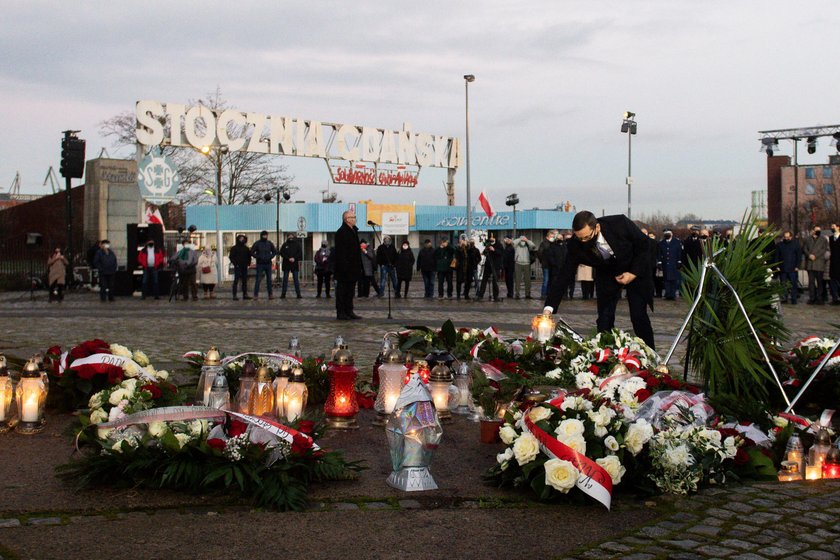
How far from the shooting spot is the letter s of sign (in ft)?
120

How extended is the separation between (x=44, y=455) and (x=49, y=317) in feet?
47.5

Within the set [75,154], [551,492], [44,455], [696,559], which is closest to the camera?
[696,559]

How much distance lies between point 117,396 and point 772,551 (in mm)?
4115

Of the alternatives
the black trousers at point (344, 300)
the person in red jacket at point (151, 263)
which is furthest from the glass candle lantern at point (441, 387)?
the person in red jacket at point (151, 263)

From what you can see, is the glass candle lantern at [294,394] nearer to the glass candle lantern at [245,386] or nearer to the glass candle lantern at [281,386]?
the glass candle lantern at [281,386]

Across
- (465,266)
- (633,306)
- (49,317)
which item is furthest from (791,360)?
(465,266)

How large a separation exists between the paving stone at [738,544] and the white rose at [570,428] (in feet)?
3.39

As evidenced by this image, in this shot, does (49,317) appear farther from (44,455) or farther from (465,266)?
(44,455)

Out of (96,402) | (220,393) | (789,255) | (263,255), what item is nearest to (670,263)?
(789,255)

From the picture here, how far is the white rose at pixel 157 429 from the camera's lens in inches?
216

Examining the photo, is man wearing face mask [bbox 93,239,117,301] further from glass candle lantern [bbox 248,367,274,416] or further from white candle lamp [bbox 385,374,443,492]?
white candle lamp [bbox 385,374,443,492]

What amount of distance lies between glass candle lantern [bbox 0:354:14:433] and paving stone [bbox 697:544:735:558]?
4.82m

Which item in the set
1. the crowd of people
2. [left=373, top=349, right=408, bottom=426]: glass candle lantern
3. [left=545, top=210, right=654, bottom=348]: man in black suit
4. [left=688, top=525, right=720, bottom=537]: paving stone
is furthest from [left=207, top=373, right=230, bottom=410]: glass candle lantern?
the crowd of people

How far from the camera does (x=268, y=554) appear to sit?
429 centimetres
